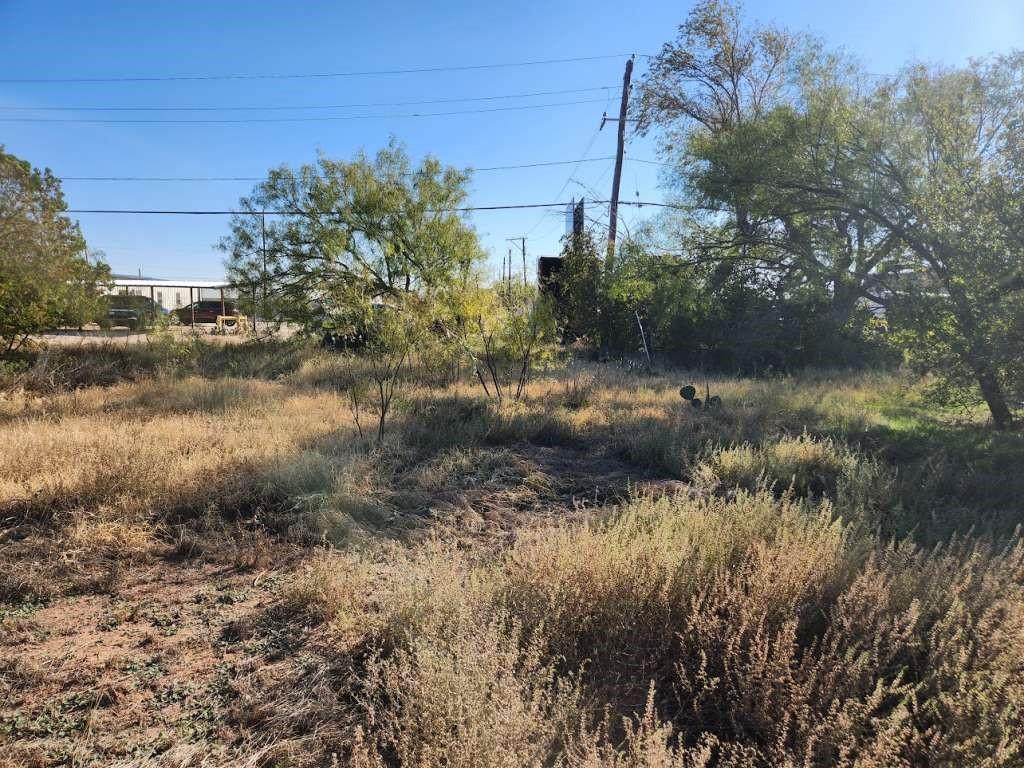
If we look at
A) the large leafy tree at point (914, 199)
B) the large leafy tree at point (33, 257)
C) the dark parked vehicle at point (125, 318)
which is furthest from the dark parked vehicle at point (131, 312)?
the large leafy tree at point (914, 199)

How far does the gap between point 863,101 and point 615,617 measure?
38.0 ft

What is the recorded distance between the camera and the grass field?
91.2 inches

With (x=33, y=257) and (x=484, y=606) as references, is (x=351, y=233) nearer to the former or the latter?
(x=33, y=257)

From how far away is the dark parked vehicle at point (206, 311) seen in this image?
93.7ft

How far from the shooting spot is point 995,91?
9.91m

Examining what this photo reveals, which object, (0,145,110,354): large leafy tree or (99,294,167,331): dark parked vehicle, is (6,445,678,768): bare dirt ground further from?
(99,294,167,331): dark parked vehicle

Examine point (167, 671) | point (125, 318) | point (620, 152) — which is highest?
point (620, 152)

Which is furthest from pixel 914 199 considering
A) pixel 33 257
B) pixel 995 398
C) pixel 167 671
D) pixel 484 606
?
pixel 33 257

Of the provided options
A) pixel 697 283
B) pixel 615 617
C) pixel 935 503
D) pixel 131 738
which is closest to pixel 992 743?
Result: pixel 615 617

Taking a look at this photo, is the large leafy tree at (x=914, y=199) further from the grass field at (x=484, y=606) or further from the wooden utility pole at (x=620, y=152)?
the wooden utility pole at (x=620, y=152)

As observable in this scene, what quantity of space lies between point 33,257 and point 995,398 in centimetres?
1665

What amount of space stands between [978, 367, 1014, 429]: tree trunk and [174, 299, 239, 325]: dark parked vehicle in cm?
2809

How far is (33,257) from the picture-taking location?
36.3 ft

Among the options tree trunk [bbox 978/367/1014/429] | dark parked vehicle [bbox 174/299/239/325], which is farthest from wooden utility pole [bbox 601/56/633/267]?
dark parked vehicle [bbox 174/299/239/325]
